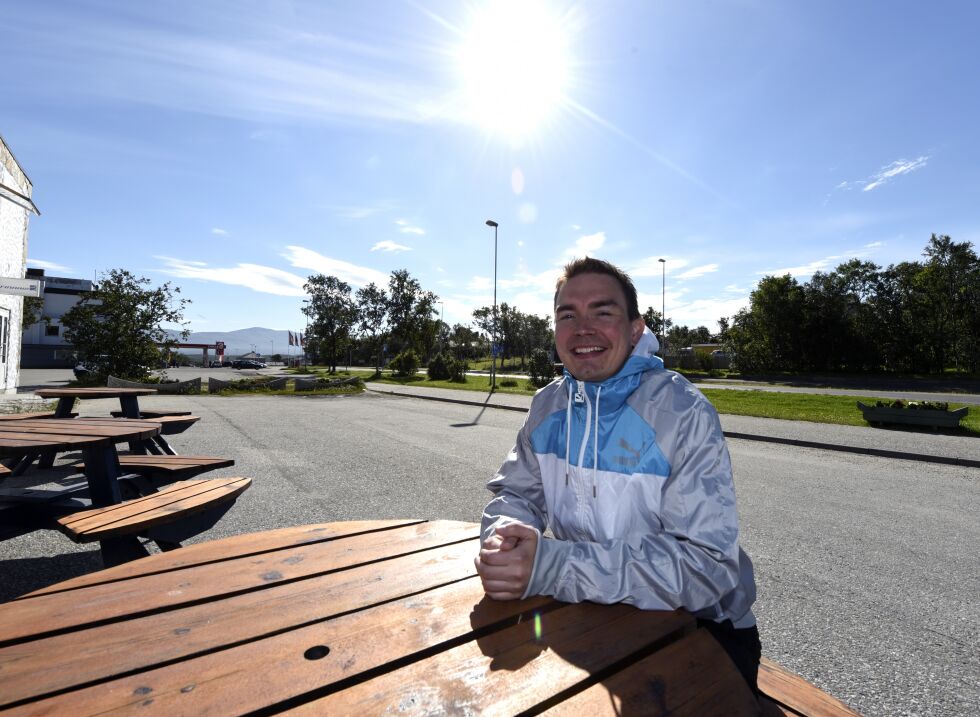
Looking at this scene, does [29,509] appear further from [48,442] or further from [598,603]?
[598,603]

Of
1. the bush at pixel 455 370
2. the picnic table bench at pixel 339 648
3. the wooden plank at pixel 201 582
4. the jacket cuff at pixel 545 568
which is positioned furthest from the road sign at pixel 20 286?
the bush at pixel 455 370

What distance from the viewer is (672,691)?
1.03m

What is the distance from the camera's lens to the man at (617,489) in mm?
1386

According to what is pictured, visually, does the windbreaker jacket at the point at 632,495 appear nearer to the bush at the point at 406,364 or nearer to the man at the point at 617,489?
the man at the point at 617,489

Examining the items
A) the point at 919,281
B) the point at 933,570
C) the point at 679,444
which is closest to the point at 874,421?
the point at 933,570

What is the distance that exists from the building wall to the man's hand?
79.4 feet

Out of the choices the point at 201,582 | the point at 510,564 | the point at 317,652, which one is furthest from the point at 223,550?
the point at 510,564

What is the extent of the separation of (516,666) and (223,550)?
1172 millimetres

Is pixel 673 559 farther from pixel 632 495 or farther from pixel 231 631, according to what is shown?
pixel 231 631

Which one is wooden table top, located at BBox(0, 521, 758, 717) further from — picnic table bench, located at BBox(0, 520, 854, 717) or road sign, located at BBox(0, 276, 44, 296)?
road sign, located at BBox(0, 276, 44, 296)

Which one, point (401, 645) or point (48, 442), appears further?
point (48, 442)

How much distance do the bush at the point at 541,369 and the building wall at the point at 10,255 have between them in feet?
74.9

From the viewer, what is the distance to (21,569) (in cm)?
372

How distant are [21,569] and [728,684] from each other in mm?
4779
